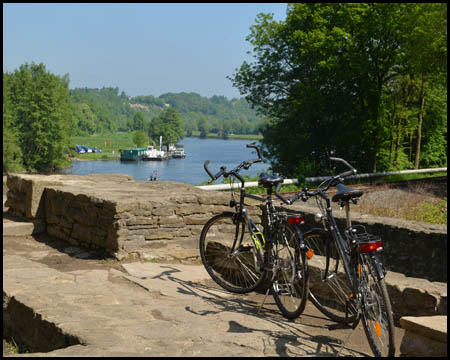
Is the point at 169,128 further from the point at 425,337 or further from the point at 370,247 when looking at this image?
the point at 425,337

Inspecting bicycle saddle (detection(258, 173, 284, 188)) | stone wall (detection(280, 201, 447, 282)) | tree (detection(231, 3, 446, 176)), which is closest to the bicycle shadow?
bicycle saddle (detection(258, 173, 284, 188))

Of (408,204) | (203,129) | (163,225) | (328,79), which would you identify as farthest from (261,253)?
(203,129)

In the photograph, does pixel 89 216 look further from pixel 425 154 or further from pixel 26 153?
pixel 26 153

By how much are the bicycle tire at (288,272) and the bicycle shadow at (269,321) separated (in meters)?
0.12

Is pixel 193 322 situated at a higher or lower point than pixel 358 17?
Result: lower

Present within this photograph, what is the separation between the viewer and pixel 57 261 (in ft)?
22.6

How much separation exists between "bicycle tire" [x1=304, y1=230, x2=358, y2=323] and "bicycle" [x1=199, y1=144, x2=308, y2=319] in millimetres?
156

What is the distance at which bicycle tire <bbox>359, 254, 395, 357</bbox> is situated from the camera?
11.1 feet

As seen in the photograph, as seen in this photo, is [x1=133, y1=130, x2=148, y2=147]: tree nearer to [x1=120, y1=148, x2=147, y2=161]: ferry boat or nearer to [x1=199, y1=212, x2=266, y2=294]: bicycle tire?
[x1=120, y1=148, x2=147, y2=161]: ferry boat

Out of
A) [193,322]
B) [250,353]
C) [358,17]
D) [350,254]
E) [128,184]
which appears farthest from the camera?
Result: [358,17]

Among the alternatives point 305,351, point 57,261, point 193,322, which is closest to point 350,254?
point 305,351

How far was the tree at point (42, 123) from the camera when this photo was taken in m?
63.5

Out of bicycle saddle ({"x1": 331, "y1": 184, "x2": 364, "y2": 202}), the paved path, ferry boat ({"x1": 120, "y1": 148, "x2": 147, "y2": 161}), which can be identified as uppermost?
bicycle saddle ({"x1": 331, "y1": 184, "x2": 364, "y2": 202})

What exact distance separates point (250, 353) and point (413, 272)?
424cm
